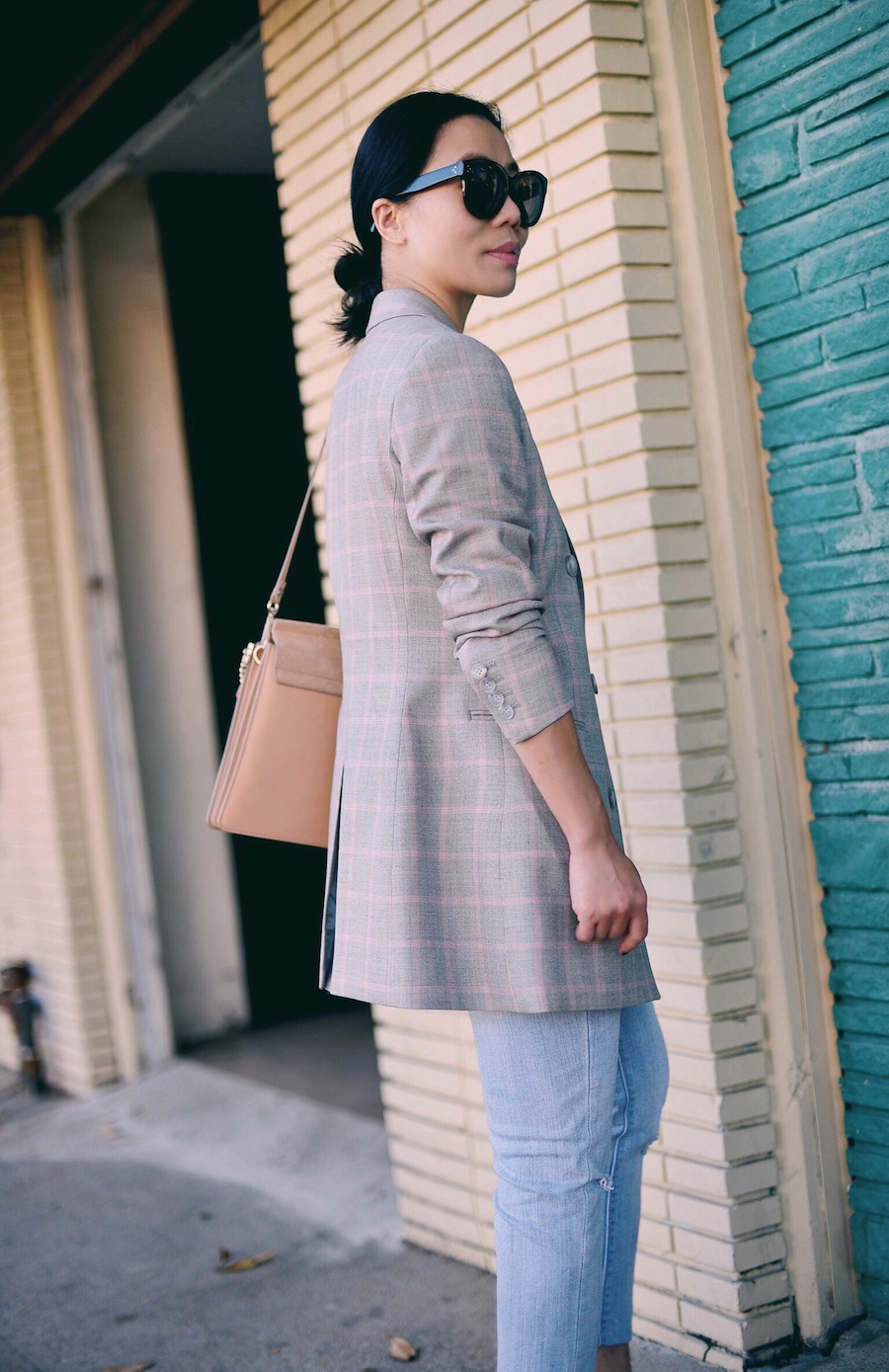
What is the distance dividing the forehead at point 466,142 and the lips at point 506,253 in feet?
0.44

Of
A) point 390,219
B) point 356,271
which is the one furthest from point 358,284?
point 390,219

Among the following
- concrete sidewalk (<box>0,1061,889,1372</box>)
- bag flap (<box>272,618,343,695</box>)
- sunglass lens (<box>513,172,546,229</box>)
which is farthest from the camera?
concrete sidewalk (<box>0,1061,889,1372</box>)

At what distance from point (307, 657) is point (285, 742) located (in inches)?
5.9

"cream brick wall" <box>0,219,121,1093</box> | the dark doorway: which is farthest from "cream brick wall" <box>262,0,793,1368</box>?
the dark doorway

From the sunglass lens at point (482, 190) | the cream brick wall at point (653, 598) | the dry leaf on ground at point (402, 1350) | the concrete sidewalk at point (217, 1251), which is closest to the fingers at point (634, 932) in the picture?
the cream brick wall at point (653, 598)

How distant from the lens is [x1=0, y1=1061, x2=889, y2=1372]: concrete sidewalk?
3.01 meters

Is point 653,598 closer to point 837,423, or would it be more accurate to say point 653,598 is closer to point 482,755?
point 837,423

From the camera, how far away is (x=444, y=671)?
186cm

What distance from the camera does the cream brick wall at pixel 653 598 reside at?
101 inches

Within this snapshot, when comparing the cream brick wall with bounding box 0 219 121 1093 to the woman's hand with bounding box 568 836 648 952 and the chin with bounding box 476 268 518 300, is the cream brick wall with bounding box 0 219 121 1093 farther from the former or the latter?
the woman's hand with bounding box 568 836 648 952

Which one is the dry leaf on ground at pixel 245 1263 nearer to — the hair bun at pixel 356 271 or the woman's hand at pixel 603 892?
the woman's hand at pixel 603 892

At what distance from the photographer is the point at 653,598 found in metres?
2.58

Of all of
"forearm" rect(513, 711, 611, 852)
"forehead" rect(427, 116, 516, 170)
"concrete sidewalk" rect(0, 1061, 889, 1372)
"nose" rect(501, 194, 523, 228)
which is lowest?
"concrete sidewalk" rect(0, 1061, 889, 1372)

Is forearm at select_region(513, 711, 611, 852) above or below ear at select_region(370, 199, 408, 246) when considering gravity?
below
